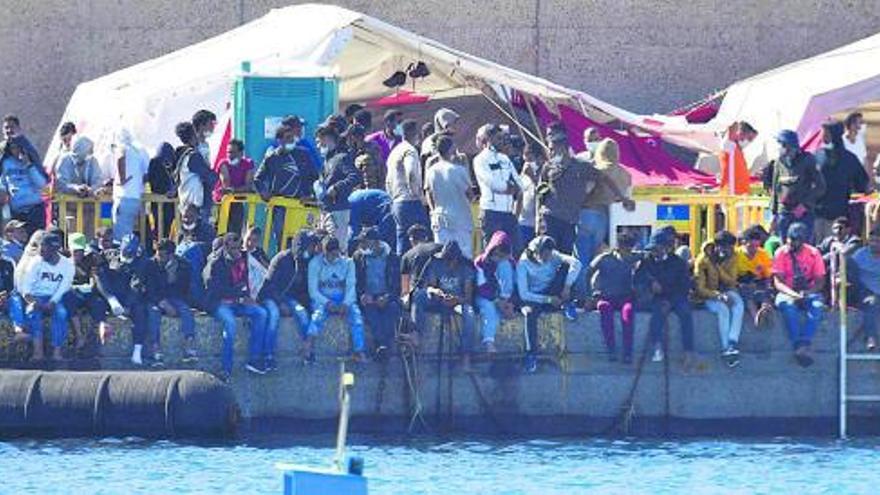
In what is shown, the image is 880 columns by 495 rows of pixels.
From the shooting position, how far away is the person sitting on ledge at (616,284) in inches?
1299

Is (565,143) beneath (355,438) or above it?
above

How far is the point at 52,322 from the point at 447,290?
12.1ft

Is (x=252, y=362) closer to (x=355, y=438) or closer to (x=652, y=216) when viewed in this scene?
(x=355, y=438)

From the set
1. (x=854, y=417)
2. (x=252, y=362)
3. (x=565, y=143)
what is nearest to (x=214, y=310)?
(x=252, y=362)

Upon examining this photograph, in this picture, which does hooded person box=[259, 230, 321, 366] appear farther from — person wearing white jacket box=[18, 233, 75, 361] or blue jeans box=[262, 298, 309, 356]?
person wearing white jacket box=[18, 233, 75, 361]

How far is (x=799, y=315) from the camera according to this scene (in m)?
33.4

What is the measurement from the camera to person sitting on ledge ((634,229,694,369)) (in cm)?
3291

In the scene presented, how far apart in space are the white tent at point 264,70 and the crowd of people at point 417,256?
7.06 feet

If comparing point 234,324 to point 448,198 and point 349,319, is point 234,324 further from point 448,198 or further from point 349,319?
point 448,198

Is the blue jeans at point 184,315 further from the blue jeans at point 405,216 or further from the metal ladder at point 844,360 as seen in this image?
the metal ladder at point 844,360

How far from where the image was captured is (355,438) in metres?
33.3

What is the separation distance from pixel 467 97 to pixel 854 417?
7790mm

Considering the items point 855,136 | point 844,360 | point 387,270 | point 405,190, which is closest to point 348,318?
point 387,270

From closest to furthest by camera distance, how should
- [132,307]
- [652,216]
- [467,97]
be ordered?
[132,307] < [652,216] < [467,97]
